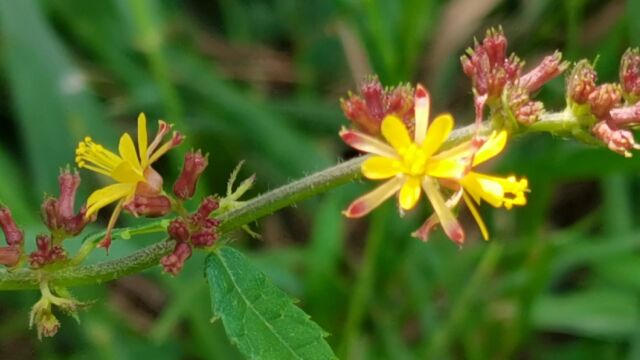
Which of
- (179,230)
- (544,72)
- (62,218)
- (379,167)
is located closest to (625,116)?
(544,72)

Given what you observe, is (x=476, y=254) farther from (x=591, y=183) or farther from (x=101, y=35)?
(x=101, y=35)

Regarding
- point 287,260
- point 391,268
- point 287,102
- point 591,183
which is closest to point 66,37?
point 287,102

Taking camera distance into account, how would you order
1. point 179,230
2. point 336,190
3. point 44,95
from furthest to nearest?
point 44,95
point 336,190
point 179,230

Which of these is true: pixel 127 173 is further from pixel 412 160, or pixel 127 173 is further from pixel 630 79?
pixel 630 79

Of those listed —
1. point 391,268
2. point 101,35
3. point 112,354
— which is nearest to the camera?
A: point 112,354

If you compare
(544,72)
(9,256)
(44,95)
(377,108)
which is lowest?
(9,256)

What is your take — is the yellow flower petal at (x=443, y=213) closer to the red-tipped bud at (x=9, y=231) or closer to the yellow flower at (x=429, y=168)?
the yellow flower at (x=429, y=168)
